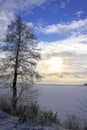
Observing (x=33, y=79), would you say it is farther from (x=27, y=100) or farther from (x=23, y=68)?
(x=27, y=100)

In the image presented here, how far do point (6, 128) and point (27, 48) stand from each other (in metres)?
12.0

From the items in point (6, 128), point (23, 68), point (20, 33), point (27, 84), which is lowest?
point (6, 128)

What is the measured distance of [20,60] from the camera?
2130 centimetres

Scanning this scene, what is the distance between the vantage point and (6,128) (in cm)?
1026

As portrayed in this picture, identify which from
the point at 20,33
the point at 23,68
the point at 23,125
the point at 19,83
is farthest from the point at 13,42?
the point at 23,125

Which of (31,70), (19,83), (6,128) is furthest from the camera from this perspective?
(19,83)

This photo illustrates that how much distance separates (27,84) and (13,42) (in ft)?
12.9

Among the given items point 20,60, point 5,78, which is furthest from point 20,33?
point 5,78

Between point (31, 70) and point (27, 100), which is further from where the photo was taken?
point (27, 100)

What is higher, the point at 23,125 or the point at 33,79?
the point at 33,79

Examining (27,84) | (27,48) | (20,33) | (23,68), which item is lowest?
(27,84)

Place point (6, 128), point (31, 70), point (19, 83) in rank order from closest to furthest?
point (6, 128) < point (31, 70) < point (19, 83)

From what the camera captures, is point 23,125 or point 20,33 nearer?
point 23,125

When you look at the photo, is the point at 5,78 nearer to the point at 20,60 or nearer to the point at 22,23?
the point at 20,60
